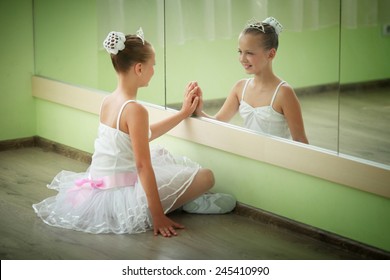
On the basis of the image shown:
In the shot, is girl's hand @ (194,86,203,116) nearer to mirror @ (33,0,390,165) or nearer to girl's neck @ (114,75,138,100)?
mirror @ (33,0,390,165)

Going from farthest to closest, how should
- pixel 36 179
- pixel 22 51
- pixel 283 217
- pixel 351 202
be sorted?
1. pixel 22 51
2. pixel 36 179
3. pixel 283 217
4. pixel 351 202

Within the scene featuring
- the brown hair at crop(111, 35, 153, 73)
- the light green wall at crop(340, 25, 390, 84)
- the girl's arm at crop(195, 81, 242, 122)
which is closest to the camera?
the light green wall at crop(340, 25, 390, 84)

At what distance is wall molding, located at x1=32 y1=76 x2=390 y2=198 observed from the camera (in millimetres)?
3070

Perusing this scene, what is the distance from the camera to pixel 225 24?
366 cm

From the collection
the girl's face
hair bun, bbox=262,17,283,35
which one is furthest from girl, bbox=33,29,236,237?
hair bun, bbox=262,17,283,35

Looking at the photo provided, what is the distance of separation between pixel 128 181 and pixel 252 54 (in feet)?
2.42

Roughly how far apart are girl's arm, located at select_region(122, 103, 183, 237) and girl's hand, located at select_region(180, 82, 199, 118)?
0.33 meters

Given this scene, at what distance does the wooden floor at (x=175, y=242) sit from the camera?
3182 millimetres

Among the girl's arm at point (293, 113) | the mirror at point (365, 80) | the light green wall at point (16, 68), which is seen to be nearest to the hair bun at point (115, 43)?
the girl's arm at point (293, 113)

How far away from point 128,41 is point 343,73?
0.90 meters

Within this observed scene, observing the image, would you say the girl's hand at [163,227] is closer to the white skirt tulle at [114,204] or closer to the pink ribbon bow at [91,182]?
the white skirt tulle at [114,204]

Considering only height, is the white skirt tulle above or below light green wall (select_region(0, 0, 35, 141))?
below
